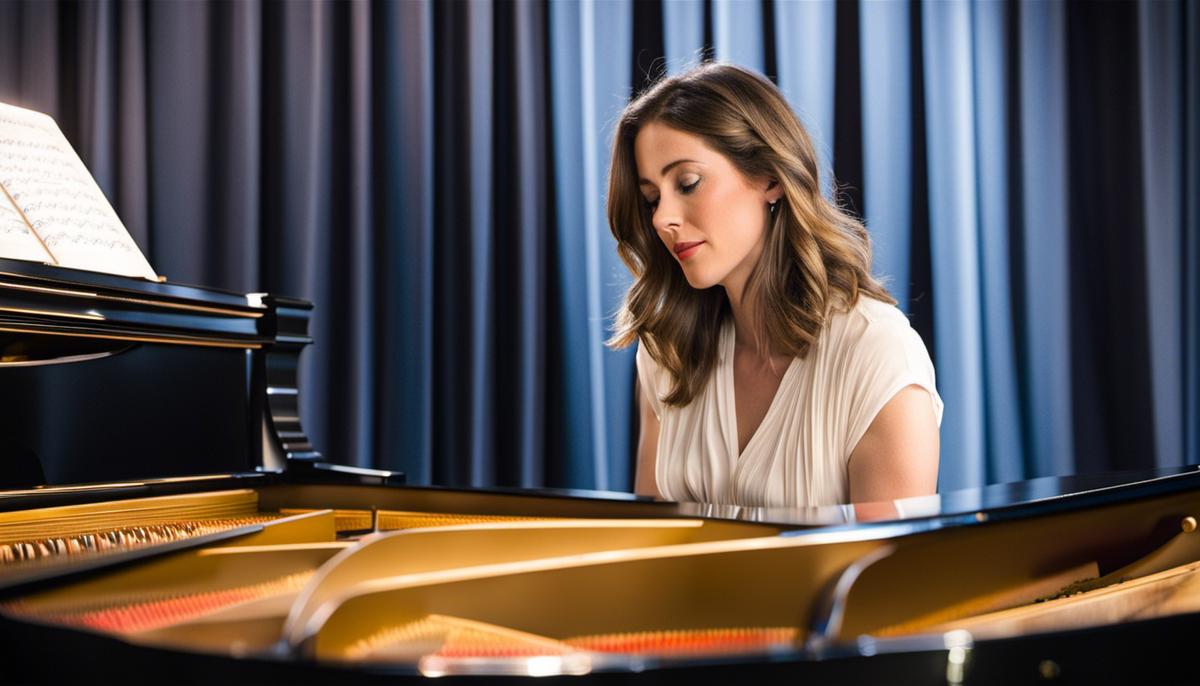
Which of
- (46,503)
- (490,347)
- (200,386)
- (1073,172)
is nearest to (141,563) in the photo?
(46,503)

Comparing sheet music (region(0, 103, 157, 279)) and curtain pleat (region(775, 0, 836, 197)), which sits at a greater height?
curtain pleat (region(775, 0, 836, 197))

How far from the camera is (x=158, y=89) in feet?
10.4

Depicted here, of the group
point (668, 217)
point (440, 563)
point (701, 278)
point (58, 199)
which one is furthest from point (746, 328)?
point (58, 199)

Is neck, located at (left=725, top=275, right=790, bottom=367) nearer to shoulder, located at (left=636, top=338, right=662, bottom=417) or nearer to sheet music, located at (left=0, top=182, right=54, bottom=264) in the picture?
shoulder, located at (left=636, top=338, right=662, bottom=417)

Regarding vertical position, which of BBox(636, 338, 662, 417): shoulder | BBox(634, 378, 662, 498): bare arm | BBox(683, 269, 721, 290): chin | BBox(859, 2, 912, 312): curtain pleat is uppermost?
BBox(859, 2, 912, 312): curtain pleat

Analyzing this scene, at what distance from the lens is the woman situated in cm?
164

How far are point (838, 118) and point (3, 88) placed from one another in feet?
8.62

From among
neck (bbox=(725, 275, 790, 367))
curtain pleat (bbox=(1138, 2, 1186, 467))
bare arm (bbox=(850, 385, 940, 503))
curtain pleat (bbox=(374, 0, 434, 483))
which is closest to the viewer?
bare arm (bbox=(850, 385, 940, 503))

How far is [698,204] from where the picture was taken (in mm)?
1711

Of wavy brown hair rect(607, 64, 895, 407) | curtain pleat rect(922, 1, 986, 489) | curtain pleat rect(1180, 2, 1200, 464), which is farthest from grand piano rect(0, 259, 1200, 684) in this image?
curtain pleat rect(1180, 2, 1200, 464)

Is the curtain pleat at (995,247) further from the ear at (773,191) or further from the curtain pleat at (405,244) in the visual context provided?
the curtain pleat at (405,244)

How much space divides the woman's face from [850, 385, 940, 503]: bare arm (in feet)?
1.22

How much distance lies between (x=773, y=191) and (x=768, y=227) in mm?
66

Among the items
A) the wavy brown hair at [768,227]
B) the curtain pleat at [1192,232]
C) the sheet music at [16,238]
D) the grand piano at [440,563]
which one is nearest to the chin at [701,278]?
the wavy brown hair at [768,227]
